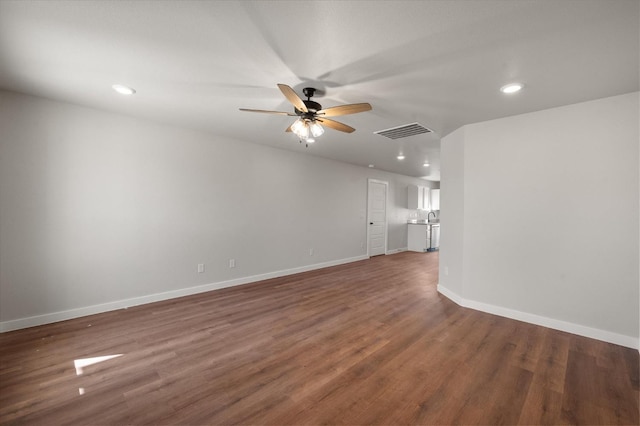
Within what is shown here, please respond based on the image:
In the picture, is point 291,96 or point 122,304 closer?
point 291,96

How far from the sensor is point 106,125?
331 centimetres

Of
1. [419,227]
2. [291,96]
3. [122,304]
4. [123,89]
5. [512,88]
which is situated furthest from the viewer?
[419,227]

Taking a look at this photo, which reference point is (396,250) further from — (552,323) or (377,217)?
(552,323)

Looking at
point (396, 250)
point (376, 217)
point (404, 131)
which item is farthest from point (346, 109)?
point (396, 250)

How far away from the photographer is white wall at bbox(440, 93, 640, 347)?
2605mm

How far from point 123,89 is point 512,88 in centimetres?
393

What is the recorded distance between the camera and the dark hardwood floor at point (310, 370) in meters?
1.70

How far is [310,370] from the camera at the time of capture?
2146 millimetres

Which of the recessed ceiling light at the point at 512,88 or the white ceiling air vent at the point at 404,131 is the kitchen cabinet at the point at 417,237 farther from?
the recessed ceiling light at the point at 512,88

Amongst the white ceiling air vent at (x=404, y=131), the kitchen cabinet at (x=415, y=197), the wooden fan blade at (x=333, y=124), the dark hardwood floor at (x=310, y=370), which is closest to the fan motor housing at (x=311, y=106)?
the wooden fan blade at (x=333, y=124)

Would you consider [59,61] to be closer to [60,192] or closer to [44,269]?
[60,192]

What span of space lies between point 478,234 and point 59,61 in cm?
489

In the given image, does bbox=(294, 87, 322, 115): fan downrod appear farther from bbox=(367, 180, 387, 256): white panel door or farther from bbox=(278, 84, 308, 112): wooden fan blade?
bbox=(367, 180, 387, 256): white panel door

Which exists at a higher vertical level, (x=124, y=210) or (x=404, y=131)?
(x=404, y=131)
